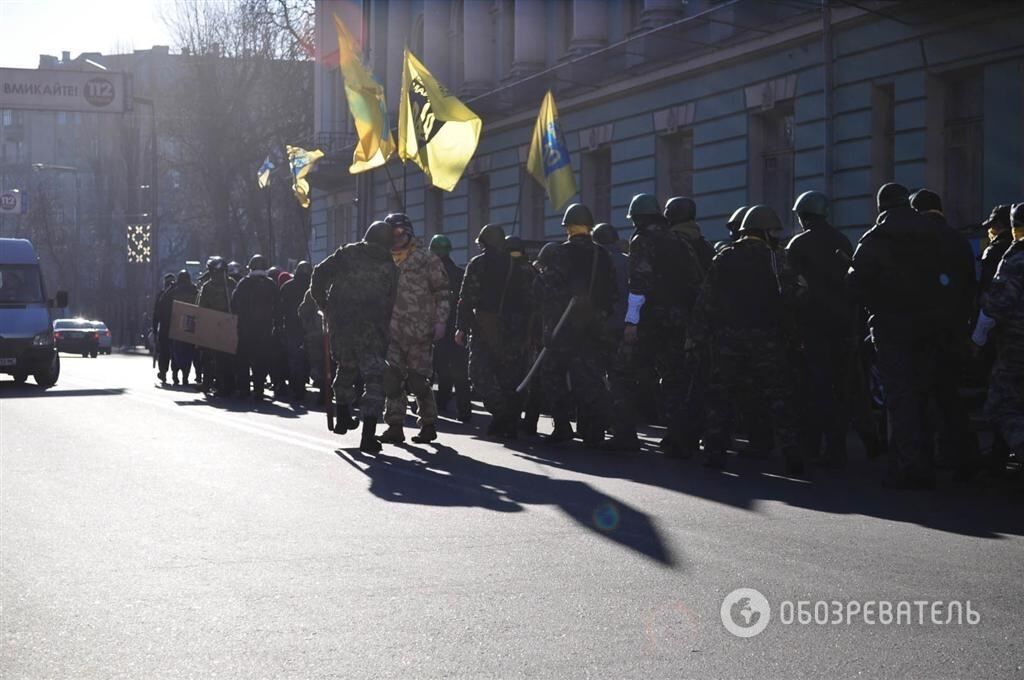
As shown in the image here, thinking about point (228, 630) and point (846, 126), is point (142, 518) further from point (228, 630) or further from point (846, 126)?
point (846, 126)

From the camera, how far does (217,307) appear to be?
862 inches

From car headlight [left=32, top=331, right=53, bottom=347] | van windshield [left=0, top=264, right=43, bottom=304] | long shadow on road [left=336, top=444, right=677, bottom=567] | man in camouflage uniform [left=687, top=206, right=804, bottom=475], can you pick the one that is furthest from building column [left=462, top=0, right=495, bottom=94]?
man in camouflage uniform [left=687, top=206, right=804, bottom=475]

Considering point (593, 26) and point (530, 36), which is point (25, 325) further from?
point (530, 36)

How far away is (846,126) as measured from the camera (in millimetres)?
21891

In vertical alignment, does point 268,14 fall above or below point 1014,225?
above

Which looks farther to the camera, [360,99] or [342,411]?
[360,99]

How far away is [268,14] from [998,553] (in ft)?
154

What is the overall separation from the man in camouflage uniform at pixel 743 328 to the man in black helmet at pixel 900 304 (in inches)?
37.5

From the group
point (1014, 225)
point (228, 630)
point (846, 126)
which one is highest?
point (846, 126)

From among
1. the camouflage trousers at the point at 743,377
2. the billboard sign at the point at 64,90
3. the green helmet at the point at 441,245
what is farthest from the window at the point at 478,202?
the camouflage trousers at the point at 743,377

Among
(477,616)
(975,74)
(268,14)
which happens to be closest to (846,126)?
(975,74)

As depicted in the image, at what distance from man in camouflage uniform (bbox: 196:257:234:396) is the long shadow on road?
9.61 metres

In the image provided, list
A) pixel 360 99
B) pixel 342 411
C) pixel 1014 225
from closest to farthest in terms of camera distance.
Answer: pixel 1014 225
pixel 342 411
pixel 360 99

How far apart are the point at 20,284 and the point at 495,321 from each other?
15006mm
